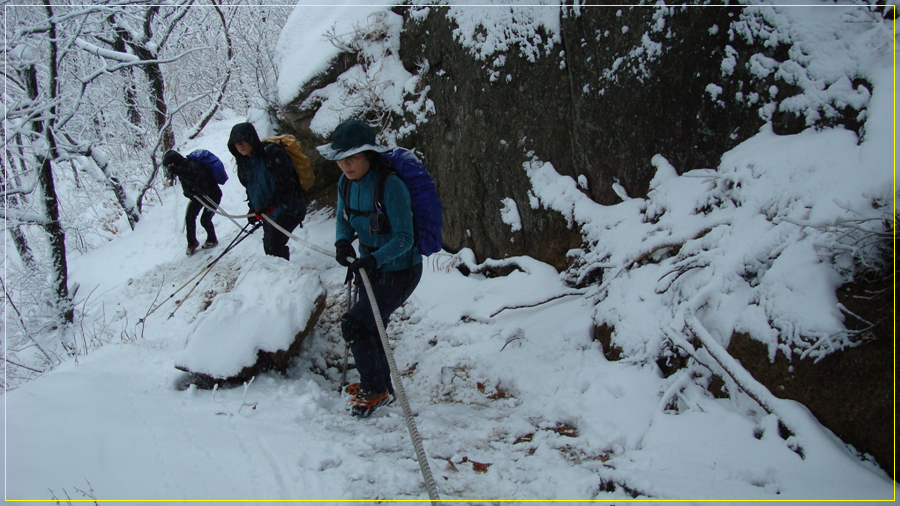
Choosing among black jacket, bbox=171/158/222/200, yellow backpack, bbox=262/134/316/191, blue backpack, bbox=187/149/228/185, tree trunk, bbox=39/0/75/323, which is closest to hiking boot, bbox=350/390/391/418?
yellow backpack, bbox=262/134/316/191

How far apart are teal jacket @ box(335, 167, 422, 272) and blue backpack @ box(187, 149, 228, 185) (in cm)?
396

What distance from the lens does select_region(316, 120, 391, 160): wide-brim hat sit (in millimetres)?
3008

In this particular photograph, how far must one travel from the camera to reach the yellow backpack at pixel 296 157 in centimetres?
532

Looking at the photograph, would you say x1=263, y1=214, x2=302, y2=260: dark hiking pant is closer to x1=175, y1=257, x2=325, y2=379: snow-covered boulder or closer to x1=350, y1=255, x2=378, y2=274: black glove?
x1=175, y1=257, x2=325, y2=379: snow-covered boulder

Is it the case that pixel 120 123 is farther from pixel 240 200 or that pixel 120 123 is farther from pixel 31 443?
pixel 31 443

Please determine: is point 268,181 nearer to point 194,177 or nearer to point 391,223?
point 194,177

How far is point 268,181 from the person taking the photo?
17.2 ft

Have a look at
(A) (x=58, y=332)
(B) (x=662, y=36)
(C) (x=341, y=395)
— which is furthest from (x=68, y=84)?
(B) (x=662, y=36)

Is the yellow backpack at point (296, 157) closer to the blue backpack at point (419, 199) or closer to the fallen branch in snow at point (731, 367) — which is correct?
the blue backpack at point (419, 199)

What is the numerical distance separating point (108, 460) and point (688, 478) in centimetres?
285

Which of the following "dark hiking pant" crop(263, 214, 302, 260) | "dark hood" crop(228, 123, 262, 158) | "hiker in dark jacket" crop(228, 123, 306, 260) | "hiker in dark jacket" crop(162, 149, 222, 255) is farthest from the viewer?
"hiker in dark jacket" crop(162, 149, 222, 255)

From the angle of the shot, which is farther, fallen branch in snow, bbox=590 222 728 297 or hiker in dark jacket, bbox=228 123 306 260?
hiker in dark jacket, bbox=228 123 306 260

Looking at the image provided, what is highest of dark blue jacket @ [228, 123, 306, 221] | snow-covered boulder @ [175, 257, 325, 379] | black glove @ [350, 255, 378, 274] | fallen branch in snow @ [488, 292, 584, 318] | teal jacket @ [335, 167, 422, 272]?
dark blue jacket @ [228, 123, 306, 221]

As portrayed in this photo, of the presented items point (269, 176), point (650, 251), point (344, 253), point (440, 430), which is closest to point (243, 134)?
point (269, 176)
